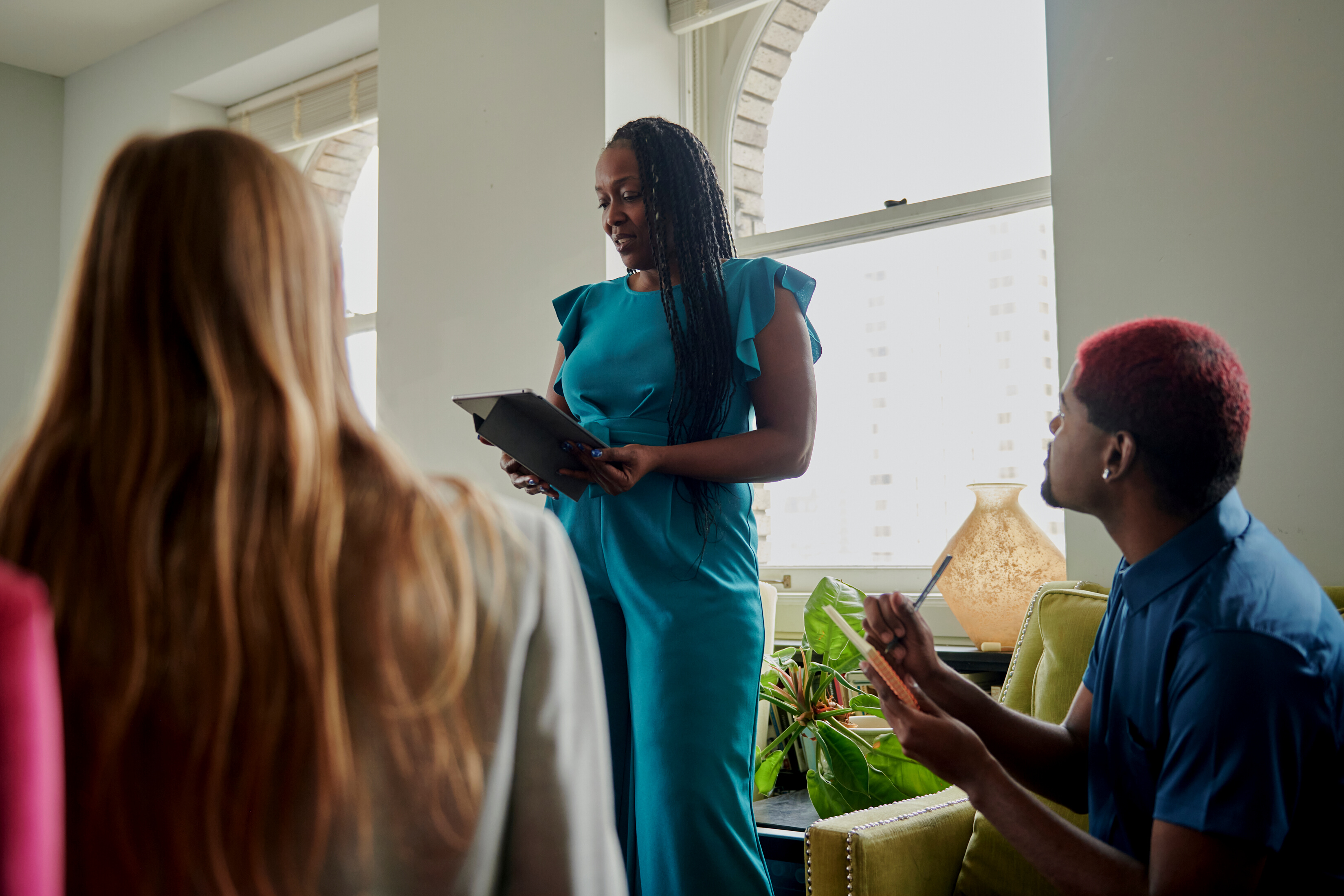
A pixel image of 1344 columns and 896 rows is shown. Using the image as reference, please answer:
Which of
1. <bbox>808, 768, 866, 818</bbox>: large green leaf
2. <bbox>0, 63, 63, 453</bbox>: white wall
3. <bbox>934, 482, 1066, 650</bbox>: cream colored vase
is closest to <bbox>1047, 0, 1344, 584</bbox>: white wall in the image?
<bbox>934, 482, 1066, 650</bbox>: cream colored vase

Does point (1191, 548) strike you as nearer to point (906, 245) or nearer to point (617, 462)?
point (617, 462)

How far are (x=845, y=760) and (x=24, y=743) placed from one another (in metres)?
1.63

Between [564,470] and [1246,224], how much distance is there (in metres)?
1.27

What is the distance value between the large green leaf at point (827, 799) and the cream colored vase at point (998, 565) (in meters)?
0.49

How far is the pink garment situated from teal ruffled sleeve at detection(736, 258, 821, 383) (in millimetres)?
1221

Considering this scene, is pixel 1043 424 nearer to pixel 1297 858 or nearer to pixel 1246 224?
pixel 1246 224

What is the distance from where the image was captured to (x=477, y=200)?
2.88 m

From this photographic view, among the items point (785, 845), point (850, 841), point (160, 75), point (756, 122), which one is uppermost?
point (160, 75)

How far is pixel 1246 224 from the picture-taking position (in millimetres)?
1817

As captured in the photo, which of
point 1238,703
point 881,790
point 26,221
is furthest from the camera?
point 26,221

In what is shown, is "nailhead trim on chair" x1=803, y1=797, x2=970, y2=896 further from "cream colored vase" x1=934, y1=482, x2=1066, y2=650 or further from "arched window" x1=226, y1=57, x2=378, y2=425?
"arched window" x1=226, y1=57, x2=378, y2=425

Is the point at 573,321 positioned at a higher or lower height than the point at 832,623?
higher

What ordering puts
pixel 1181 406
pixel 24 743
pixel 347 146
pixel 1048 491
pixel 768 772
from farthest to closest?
pixel 347 146, pixel 768 772, pixel 1048 491, pixel 1181 406, pixel 24 743

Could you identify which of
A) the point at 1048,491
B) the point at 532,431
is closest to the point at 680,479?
the point at 532,431
